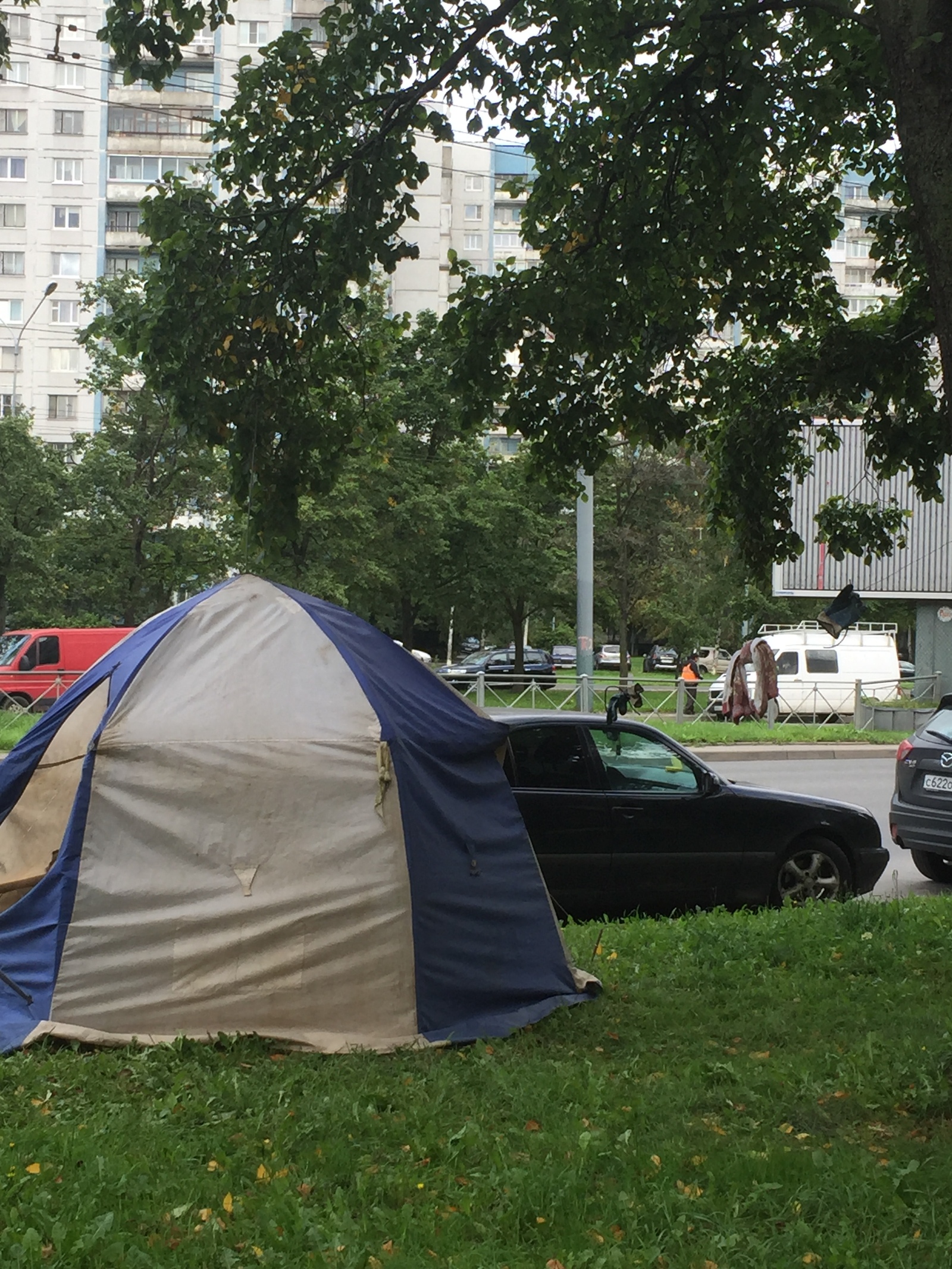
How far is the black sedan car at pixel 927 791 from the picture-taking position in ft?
36.4

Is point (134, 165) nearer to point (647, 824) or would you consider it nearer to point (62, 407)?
point (62, 407)

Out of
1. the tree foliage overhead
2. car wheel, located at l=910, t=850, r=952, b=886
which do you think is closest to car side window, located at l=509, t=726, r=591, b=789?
the tree foliage overhead

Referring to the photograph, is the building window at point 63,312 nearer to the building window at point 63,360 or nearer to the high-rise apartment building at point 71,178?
the high-rise apartment building at point 71,178

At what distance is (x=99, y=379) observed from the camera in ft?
104

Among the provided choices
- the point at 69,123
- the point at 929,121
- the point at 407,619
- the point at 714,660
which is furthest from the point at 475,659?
the point at 929,121

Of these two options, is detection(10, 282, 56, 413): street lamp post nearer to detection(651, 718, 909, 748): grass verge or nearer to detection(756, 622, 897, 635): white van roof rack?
detection(651, 718, 909, 748): grass verge

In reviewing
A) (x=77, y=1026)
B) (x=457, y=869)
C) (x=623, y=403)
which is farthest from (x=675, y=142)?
(x=77, y=1026)

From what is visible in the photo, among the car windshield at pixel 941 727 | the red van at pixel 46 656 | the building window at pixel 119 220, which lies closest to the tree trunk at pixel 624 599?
the red van at pixel 46 656

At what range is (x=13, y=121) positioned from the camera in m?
58.8

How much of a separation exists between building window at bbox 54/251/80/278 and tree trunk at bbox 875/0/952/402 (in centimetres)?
5893

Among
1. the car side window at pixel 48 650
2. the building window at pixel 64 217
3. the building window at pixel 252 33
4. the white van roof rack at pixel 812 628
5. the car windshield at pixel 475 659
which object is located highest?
the building window at pixel 252 33

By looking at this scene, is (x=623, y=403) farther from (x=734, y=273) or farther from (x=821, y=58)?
(x=821, y=58)

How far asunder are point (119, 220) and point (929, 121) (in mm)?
59611

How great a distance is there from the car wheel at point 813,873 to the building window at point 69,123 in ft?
189
